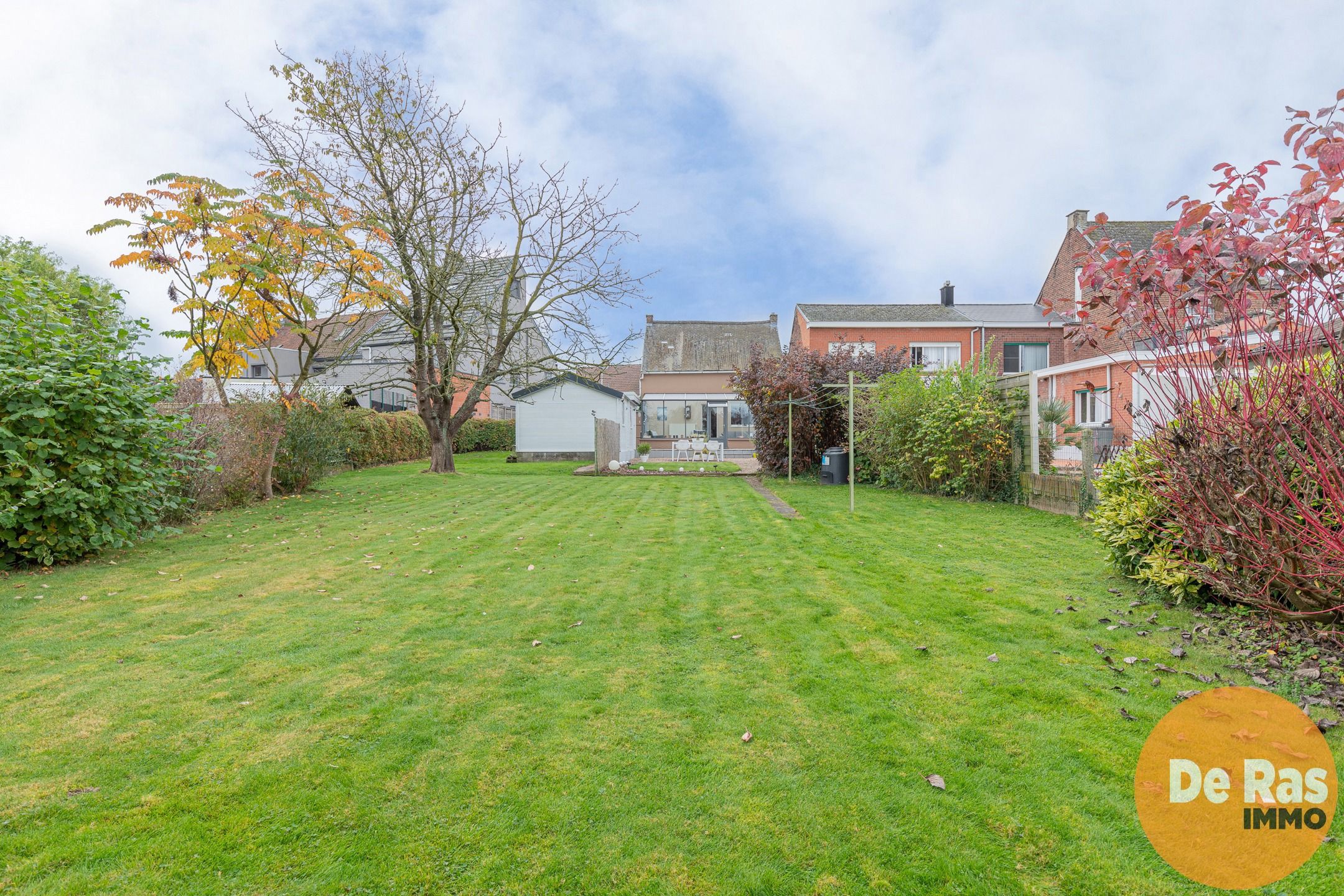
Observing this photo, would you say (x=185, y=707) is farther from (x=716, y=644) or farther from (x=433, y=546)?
(x=433, y=546)

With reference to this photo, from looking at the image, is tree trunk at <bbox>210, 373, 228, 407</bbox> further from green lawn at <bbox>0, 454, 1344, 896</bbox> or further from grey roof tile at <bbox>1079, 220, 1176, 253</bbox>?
grey roof tile at <bbox>1079, 220, 1176, 253</bbox>

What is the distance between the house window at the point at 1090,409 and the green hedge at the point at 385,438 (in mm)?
20592

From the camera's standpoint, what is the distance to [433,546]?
6.98 m

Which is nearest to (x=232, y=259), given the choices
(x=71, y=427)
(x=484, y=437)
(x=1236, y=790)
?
(x=71, y=427)

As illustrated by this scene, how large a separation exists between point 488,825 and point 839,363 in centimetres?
1407

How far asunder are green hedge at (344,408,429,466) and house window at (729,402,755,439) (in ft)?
46.6

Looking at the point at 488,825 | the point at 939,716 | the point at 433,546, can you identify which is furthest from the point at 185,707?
the point at 433,546

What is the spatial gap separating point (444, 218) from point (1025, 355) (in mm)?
24466

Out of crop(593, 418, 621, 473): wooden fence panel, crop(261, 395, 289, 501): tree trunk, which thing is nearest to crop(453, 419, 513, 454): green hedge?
crop(593, 418, 621, 473): wooden fence panel

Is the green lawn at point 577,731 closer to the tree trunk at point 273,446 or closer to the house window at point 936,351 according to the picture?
the tree trunk at point 273,446

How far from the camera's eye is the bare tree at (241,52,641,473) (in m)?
14.8

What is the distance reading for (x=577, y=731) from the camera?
2.80 metres

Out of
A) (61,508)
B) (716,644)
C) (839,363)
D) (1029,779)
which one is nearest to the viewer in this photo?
(1029,779)

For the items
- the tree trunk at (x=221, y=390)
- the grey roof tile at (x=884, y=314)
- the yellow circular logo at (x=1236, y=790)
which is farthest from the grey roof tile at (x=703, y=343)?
the yellow circular logo at (x=1236, y=790)
